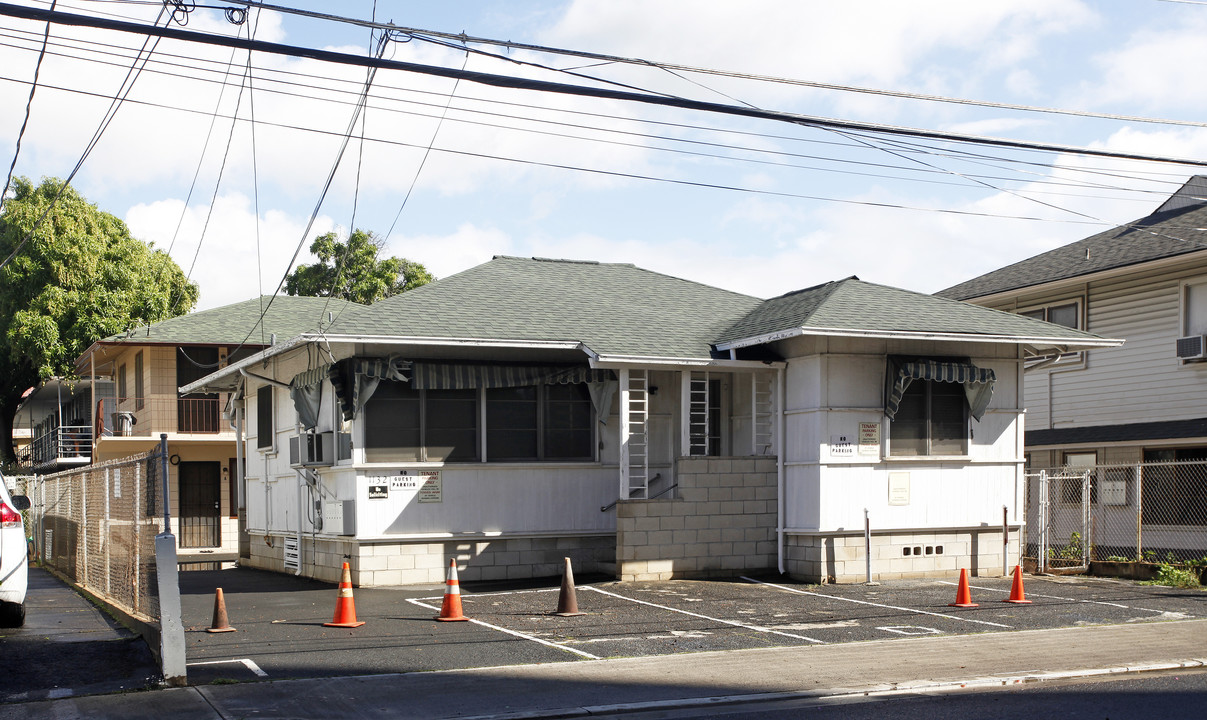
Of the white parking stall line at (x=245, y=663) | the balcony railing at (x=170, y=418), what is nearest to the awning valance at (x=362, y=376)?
the white parking stall line at (x=245, y=663)

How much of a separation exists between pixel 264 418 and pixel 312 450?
4504 millimetres

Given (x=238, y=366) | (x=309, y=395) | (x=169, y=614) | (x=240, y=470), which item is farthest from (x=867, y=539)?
(x=240, y=470)

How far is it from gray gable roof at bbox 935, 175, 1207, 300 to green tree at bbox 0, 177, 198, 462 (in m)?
24.6

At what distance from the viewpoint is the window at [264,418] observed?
22.5 m

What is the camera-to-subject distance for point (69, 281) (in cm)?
3656

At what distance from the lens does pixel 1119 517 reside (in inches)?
901

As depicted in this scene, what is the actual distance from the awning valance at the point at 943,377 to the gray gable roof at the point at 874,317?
0.58 meters

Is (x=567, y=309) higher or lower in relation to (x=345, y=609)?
higher

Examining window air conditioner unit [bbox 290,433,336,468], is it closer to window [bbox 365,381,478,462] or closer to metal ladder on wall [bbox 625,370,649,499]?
window [bbox 365,381,478,462]

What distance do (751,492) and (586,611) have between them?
4.60 metres

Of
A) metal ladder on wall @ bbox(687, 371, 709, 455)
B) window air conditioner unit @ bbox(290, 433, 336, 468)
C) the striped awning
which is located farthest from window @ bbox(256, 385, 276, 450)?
metal ladder on wall @ bbox(687, 371, 709, 455)

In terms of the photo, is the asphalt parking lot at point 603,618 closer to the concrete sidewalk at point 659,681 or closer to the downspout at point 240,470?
the concrete sidewalk at point 659,681

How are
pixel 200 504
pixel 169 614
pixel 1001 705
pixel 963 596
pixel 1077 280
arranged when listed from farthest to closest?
pixel 200 504 → pixel 1077 280 → pixel 963 596 → pixel 169 614 → pixel 1001 705

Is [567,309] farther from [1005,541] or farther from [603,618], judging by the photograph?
[1005,541]
